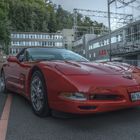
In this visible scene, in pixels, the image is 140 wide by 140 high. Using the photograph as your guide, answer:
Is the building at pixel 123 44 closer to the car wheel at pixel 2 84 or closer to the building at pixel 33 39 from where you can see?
the car wheel at pixel 2 84

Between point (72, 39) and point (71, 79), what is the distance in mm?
79429

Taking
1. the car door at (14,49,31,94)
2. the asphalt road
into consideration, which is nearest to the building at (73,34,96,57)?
the car door at (14,49,31,94)

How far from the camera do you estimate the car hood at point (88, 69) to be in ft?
15.9

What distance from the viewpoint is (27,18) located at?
354 ft

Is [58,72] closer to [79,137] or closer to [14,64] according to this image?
[79,137]

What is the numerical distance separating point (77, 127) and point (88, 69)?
893 millimetres

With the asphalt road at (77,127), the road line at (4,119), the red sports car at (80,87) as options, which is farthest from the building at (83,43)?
the asphalt road at (77,127)

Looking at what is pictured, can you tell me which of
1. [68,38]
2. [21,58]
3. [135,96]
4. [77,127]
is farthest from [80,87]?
[68,38]

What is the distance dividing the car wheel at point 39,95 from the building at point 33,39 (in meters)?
95.1

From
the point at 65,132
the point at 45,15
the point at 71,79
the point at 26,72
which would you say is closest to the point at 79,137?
the point at 65,132

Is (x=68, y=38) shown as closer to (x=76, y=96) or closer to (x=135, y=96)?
(x=135, y=96)

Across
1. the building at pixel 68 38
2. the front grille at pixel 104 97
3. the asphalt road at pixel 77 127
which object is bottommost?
the asphalt road at pixel 77 127

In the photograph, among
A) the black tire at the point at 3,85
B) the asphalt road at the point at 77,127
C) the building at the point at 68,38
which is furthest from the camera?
the building at the point at 68,38

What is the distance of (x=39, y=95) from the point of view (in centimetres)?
523
